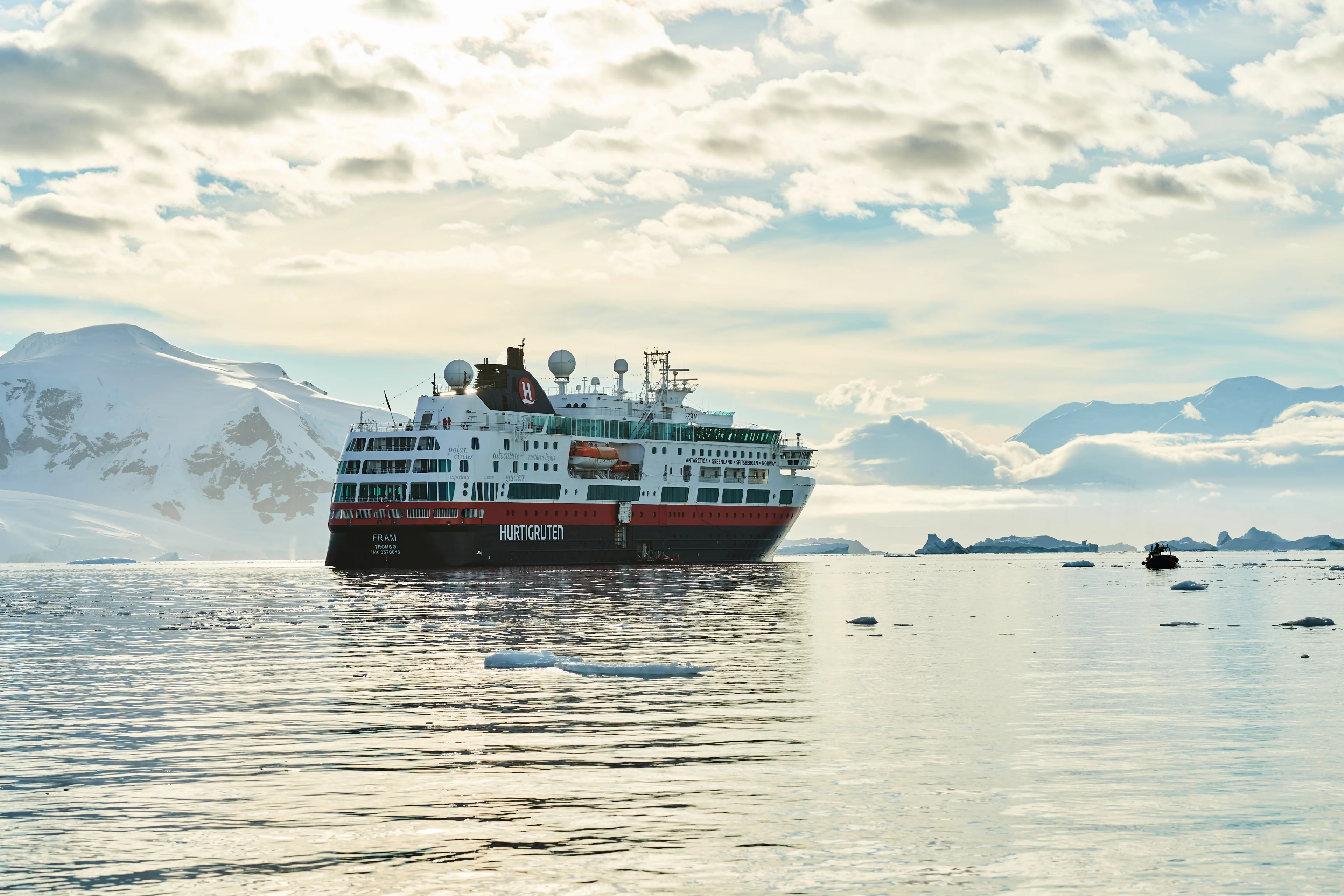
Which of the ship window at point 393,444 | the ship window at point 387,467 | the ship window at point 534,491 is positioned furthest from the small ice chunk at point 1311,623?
the ship window at point 393,444

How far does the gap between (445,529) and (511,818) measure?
87.6 m

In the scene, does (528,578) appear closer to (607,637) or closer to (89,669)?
(607,637)

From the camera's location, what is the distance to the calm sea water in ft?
48.1

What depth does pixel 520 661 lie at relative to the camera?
111 ft

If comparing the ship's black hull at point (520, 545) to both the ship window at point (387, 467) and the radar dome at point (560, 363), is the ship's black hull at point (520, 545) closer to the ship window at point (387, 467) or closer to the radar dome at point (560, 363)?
the ship window at point (387, 467)

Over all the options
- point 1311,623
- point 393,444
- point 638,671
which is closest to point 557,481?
point 393,444

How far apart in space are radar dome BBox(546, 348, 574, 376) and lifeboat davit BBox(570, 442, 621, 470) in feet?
57.6

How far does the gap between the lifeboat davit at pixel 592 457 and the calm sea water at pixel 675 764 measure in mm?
64190

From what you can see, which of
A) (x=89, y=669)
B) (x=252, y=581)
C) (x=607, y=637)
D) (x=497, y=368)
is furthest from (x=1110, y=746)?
(x=252, y=581)

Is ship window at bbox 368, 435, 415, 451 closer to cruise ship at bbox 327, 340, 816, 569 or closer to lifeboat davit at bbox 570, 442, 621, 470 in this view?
cruise ship at bbox 327, 340, 816, 569

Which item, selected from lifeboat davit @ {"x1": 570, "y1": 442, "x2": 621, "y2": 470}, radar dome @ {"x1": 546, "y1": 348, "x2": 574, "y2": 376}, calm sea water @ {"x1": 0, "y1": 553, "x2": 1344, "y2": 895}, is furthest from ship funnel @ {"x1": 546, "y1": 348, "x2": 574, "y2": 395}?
calm sea water @ {"x1": 0, "y1": 553, "x2": 1344, "y2": 895}

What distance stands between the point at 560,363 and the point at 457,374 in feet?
52.8

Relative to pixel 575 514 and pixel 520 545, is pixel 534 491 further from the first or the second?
pixel 575 514

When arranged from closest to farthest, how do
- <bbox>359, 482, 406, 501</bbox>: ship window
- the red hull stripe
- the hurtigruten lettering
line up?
1. the red hull stripe
2. <bbox>359, 482, 406, 501</bbox>: ship window
3. the hurtigruten lettering
